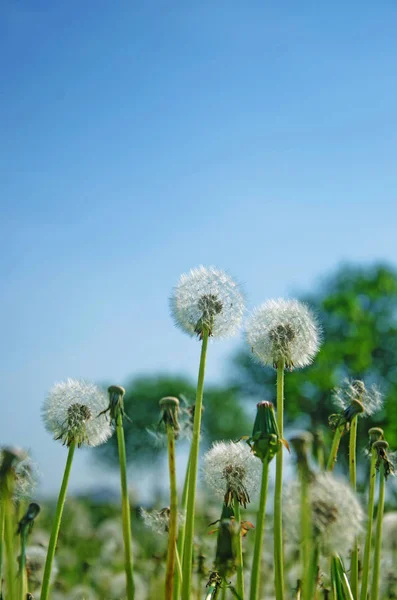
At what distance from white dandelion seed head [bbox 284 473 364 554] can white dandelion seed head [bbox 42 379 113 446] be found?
110 cm

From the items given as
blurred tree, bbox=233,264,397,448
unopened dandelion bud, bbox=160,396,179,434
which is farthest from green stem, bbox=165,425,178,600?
blurred tree, bbox=233,264,397,448

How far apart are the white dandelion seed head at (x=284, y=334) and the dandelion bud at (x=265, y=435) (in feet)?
2.26

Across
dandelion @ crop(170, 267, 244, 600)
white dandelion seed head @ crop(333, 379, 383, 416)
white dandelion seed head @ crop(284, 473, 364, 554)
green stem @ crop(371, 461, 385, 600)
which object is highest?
dandelion @ crop(170, 267, 244, 600)

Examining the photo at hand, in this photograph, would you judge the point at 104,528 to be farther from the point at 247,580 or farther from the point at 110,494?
the point at 247,580

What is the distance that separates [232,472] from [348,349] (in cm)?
2756

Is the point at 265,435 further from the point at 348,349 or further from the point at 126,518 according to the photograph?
the point at 348,349

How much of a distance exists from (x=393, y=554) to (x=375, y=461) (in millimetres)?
2002

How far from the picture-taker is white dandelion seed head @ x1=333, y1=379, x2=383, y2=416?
3162mm

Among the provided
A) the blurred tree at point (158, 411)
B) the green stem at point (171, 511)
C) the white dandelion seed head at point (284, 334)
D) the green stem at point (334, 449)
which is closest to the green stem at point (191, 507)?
the green stem at point (171, 511)

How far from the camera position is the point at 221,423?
135 feet

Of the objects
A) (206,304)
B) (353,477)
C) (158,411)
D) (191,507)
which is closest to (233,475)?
(191,507)

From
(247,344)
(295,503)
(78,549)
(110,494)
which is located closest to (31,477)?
(247,344)

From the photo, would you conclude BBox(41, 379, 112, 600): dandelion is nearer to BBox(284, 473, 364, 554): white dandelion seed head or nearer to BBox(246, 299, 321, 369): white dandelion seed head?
BBox(246, 299, 321, 369): white dandelion seed head

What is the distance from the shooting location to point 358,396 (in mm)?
3172
